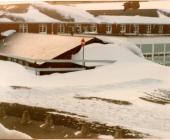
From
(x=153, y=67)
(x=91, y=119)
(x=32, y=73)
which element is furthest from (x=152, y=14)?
(x=91, y=119)

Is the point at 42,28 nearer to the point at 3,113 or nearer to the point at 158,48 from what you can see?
the point at 158,48

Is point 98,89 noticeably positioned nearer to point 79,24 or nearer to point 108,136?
point 108,136

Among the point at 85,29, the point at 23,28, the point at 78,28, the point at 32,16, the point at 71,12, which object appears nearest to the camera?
the point at 23,28

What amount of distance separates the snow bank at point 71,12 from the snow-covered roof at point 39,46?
8.94 m

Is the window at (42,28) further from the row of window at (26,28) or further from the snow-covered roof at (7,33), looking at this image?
the snow-covered roof at (7,33)

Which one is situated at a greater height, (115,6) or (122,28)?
(115,6)

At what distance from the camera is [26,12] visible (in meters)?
43.2

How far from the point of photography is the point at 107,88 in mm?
23016

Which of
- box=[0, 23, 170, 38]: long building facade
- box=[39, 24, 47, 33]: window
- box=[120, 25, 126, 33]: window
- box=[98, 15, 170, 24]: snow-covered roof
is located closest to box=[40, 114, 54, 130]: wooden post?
box=[0, 23, 170, 38]: long building facade

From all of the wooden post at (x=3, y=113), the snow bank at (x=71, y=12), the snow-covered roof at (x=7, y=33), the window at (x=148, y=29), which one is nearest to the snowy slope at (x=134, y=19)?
the window at (x=148, y=29)

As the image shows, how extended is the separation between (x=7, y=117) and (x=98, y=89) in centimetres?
860

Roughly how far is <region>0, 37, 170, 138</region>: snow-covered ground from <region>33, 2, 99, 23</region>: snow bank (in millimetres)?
10402

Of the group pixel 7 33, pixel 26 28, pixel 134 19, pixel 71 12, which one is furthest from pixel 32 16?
pixel 134 19

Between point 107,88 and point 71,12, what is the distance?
77.0 feet
